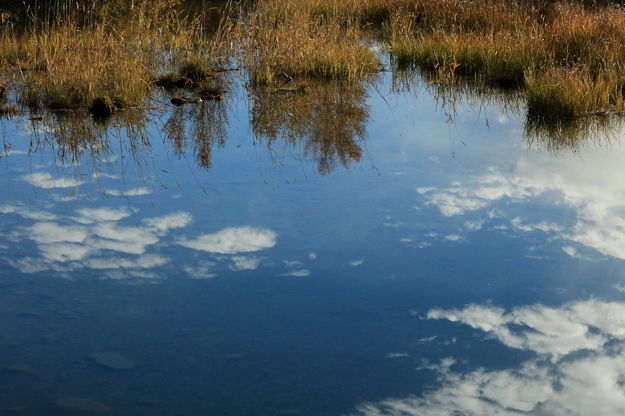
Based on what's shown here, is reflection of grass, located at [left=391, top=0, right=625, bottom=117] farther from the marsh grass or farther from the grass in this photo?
the marsh grass

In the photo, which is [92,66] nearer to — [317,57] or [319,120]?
[319,120]

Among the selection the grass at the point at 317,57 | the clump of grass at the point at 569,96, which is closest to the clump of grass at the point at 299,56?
the grass at the point at 317,57

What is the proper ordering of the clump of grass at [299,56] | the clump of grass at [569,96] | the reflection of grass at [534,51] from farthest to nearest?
the clump of grass at [299,56] → the reflection of grass at [534,51] → the clump of grass at [569,96]

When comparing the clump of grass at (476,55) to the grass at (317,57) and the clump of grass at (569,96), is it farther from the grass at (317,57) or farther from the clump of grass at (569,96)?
the clump of grass at (569,96)

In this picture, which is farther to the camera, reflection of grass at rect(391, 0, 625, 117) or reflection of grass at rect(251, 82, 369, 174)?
reflection of grass at rect(391, 0, 625, 117)

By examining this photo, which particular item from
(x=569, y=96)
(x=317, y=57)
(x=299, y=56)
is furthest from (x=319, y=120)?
(x=569, y=96)

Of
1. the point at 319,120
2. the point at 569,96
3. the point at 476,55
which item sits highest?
the point at 476,55

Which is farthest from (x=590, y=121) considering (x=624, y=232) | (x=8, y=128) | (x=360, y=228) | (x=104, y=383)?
(x=104, y=383)

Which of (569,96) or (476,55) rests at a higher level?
(476,55)

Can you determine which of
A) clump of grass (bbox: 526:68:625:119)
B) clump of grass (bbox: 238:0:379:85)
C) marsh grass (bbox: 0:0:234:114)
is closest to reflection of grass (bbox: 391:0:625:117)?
clump of grass (bbox: 526:68:625:119)

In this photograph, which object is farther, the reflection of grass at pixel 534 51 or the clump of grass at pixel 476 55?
the clump of grass at pixel 476 55

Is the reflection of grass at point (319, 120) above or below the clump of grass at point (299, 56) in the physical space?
below

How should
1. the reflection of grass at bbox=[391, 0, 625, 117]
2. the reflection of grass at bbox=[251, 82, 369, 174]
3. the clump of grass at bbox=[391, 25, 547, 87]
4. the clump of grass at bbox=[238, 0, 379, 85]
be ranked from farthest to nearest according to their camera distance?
the clump of grass at bbox=[238, 0, 379, 85]
the clump of grass at bbox=[391, 25, 547, 87]
the reflection of grass at bbox=[391, 0, 625, 117]
the reflection of grass at bbox=[251, 82, 369, 174]

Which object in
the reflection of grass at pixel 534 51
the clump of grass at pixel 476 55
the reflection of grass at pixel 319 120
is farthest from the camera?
the clump of grass at pixel 476 55
